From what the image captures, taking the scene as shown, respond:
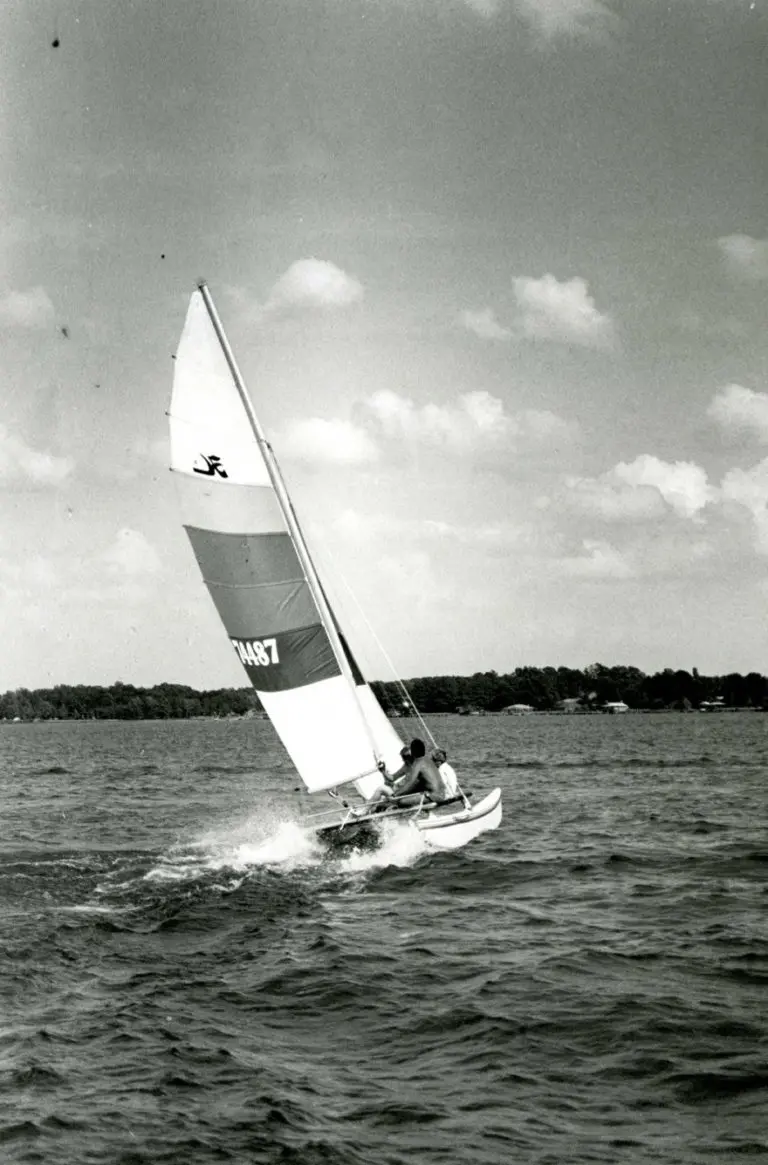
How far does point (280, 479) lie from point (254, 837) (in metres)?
7.54

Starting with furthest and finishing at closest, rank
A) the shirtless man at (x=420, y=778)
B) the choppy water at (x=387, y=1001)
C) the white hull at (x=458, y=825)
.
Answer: the white hull at (x=458, y=825) < the shirtless man at (x=420, y=778) < the choppy water at (x=387, y=1001)

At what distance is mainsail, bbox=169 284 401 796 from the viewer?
16.2m

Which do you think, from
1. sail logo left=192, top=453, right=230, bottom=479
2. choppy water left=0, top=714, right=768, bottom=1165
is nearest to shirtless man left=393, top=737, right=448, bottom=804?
choppy water left=0, top=714, right=768, bottom=1165

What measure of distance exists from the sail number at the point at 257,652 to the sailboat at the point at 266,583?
0.05 feet

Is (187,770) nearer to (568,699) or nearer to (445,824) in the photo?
(445,824)

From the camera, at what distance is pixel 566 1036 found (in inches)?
358

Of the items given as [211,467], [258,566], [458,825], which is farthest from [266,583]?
[458,825]

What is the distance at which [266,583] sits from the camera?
16797mm

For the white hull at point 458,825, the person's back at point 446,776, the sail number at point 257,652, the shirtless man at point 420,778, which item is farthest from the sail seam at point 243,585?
the white hull at point 458,825

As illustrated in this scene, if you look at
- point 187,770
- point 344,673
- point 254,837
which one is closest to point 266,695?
point 344,673

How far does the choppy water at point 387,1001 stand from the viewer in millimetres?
7273

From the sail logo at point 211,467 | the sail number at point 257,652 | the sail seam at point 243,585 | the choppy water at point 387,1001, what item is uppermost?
the sail logo at point 211,467

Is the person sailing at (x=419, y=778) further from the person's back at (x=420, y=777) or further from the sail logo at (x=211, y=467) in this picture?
the sail logo at (x=211, y=467)

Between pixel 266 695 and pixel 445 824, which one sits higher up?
pixel 266 695
